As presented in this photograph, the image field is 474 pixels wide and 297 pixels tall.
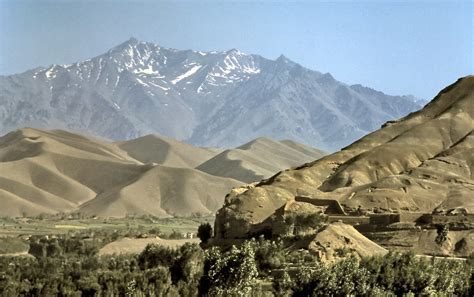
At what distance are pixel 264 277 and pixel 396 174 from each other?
93.2ft

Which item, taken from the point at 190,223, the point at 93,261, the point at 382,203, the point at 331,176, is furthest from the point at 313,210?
the point at 190,223

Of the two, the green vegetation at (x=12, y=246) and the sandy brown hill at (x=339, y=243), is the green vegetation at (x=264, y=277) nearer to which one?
the sandy brown hill at (x=339, y=243)

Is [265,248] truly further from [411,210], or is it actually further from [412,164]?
[412,164]

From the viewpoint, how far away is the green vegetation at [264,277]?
162ft

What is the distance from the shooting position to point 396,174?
84.4 metres

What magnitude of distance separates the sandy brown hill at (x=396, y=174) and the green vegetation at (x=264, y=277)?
7.39 m

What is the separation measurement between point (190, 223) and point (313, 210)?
112720 millimetres

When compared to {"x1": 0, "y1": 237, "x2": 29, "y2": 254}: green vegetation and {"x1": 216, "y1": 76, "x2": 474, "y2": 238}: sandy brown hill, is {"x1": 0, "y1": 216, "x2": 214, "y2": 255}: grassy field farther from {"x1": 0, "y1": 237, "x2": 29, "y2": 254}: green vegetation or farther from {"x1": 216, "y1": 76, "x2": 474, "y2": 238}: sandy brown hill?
{"x1": 216, "y1": 76, "x2": 474, "y2": 238}: sandy brown hill

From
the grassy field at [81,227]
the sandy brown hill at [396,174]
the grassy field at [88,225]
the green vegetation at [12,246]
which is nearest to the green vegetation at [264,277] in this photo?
the sandy brown hill at [396,174]

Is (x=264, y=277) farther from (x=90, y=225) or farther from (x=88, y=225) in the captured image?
(x=88, y=225)

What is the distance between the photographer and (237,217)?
73.3 metres

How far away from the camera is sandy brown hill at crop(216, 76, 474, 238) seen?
7269 cm

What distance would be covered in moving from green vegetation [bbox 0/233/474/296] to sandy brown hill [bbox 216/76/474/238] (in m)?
7.39

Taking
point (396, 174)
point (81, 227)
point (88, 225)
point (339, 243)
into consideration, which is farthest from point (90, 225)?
point (339, 243)
